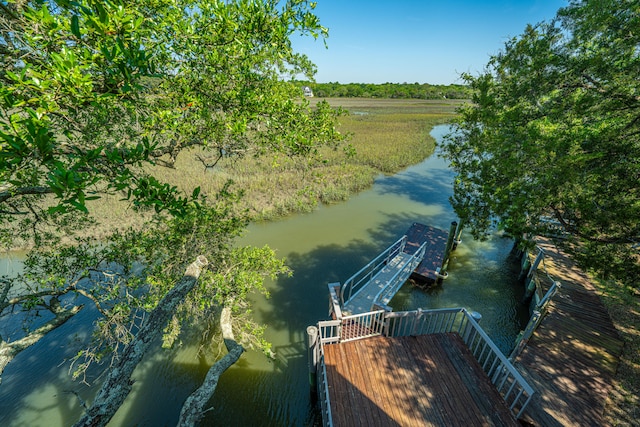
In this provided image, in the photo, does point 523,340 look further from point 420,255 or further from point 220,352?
point 220,352

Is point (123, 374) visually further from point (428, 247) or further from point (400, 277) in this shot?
point (428, 247)

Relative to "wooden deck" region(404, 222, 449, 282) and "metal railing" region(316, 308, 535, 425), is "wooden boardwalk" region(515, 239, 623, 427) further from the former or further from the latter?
"wooden deck" region(404, 222, 449, 282)

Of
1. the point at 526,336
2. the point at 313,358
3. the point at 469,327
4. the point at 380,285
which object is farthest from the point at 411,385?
the point at 526,336

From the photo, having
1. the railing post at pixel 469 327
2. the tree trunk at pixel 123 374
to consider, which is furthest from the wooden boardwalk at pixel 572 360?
the tree trunk at pixel 123 374

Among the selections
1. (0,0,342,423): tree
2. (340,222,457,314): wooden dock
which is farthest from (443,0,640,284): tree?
(0,0,342,423): tree

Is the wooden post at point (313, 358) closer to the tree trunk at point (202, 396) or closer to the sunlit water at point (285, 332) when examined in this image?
the sunlit water at point (285, 332)

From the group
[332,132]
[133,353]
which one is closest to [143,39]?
[332,132]

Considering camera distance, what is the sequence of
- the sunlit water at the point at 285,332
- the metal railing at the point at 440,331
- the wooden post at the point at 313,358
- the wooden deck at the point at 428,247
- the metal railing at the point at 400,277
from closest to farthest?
the metal railing at the point at 440,331, the wooden post at the point at 313,358, the sunlit water at the point at 285,332, the metal railing at the point at 400,277, the wooden deck at the point at 428,247

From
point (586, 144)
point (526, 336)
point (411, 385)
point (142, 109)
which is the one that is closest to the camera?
point (142, 109)

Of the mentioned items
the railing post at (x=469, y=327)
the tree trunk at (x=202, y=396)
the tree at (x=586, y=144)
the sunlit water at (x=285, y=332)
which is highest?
the tree at (x=586, y=144)
